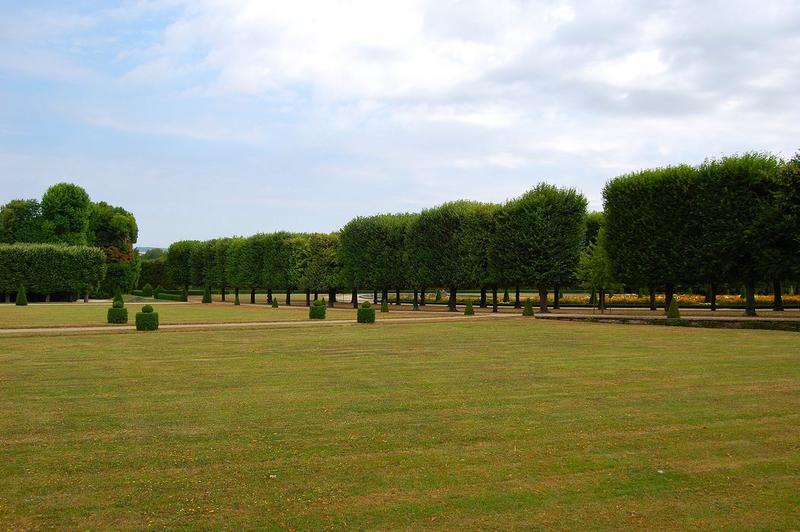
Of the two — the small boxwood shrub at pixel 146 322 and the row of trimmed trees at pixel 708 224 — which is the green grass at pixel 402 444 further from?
the row of trimmed trees at pixel 708 224

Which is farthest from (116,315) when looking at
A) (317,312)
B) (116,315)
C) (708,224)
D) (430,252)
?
(708,224)

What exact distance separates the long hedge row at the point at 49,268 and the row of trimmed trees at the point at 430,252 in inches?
646

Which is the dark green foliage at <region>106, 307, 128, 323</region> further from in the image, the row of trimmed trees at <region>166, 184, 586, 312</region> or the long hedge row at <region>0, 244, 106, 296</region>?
the long hedge row at <region>0, 244, 106, 296</region>

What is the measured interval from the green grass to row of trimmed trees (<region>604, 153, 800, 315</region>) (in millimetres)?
20974

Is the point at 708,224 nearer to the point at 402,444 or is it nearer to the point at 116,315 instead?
the point at 116,315

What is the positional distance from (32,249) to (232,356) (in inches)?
2746

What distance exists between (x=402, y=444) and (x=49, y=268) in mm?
81956

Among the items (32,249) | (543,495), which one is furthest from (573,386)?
(32,249)

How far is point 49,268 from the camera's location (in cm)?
8112

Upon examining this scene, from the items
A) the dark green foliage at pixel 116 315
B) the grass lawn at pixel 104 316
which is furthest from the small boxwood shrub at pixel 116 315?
the grass lawn at pixel 104 316

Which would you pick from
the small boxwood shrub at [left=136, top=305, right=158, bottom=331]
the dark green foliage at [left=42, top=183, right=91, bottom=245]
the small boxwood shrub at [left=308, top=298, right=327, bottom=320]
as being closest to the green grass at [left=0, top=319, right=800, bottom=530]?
the small boxwood shrub at [left=136, top=305, right=158, bottom=331]

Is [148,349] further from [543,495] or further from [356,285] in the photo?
[356,285]

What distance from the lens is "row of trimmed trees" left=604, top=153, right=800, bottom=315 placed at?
37781 millimetres

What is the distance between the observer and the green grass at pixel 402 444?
7.42 meters
